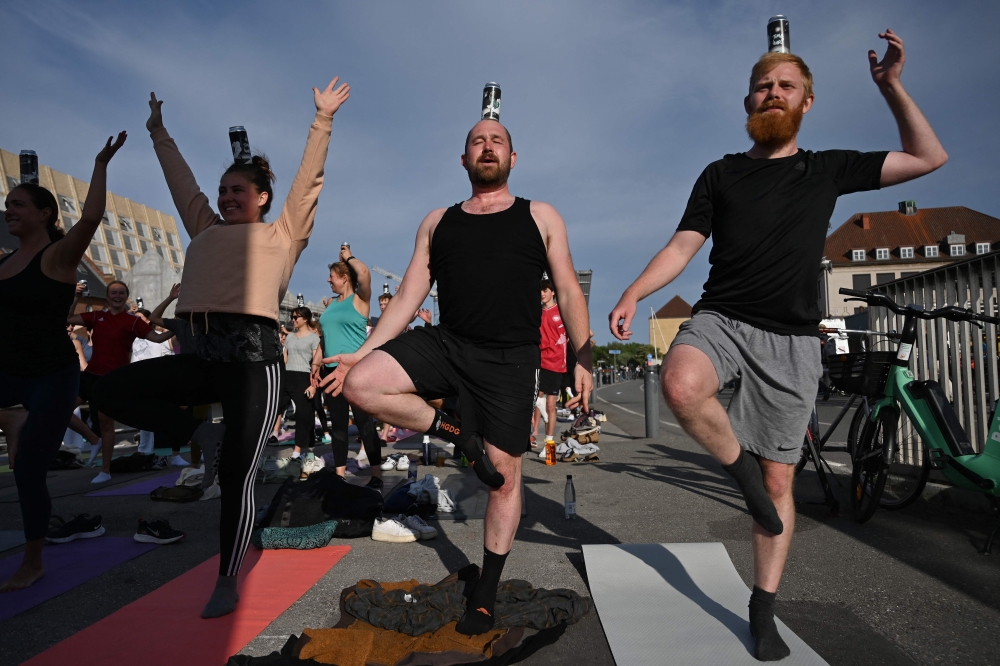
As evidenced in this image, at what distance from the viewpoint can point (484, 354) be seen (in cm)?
289

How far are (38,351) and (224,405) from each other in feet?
4.19

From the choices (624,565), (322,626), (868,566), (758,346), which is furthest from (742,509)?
(322,626)

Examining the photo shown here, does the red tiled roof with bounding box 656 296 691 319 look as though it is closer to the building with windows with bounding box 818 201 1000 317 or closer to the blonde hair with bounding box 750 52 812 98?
the building with windows with bounding box 818 201 1000 317

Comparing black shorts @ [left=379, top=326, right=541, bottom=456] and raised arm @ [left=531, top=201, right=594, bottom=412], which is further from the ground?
raised arm @ [left=531, top=201, right=594, bottom=412]

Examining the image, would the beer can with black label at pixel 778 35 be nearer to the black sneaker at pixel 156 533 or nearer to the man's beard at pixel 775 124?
the man's beard at pixel 775 124

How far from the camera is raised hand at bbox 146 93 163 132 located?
141 inches

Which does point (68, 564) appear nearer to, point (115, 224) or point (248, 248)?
point (248, 248)

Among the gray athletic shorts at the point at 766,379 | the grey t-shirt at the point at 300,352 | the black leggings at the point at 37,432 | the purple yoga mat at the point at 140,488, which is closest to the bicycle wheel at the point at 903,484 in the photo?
the gray athletic shorts at the point at 766,379

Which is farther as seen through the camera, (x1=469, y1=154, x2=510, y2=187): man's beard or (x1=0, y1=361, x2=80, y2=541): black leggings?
(x1=0, y1=361, x2=80, y2=541): black leggings

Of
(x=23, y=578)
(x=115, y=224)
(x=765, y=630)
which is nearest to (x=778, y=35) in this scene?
(x=765, y=630)

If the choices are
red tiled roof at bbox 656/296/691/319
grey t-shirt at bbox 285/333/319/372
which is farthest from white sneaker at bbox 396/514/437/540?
red tiled roof at bbox 656/296/691/319

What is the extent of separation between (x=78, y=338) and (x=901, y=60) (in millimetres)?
11651

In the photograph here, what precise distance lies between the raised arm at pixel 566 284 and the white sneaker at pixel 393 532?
75.4 inches

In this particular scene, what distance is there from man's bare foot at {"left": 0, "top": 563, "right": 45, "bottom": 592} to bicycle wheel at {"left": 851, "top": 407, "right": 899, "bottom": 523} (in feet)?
16.2
